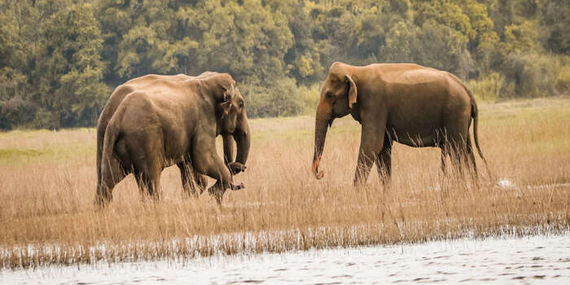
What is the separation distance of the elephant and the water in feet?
8.11

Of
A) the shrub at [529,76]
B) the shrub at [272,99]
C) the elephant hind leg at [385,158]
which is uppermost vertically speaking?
the elephant hind leg at [385,158]

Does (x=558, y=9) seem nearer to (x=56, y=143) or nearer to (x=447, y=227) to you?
(x=56, y=143)

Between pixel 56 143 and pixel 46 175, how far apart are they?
12689 millimetres

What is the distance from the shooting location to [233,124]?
43.6 ft

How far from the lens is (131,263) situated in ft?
30.8

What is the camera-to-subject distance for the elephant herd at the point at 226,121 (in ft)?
38.0

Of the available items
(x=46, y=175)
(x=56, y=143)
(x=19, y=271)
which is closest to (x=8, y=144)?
(x=56, y=143)

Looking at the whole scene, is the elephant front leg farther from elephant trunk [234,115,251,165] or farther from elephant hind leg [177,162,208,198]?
elephant hind leg [177,162,208,198]

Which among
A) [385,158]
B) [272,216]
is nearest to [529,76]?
[385,158]

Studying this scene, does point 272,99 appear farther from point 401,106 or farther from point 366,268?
point 366,268

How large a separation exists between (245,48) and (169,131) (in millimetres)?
41895

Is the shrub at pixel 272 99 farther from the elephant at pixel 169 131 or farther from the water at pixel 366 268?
the water at pixel 366 268

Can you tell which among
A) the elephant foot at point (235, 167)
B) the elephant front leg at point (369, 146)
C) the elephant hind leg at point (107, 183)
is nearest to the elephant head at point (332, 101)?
the elephant front leg at point (369, 146)

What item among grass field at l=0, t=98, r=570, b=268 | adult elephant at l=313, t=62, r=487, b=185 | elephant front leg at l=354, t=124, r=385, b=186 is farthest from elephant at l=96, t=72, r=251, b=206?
elephant front leg at l=354, t=124, r=385, b=186
